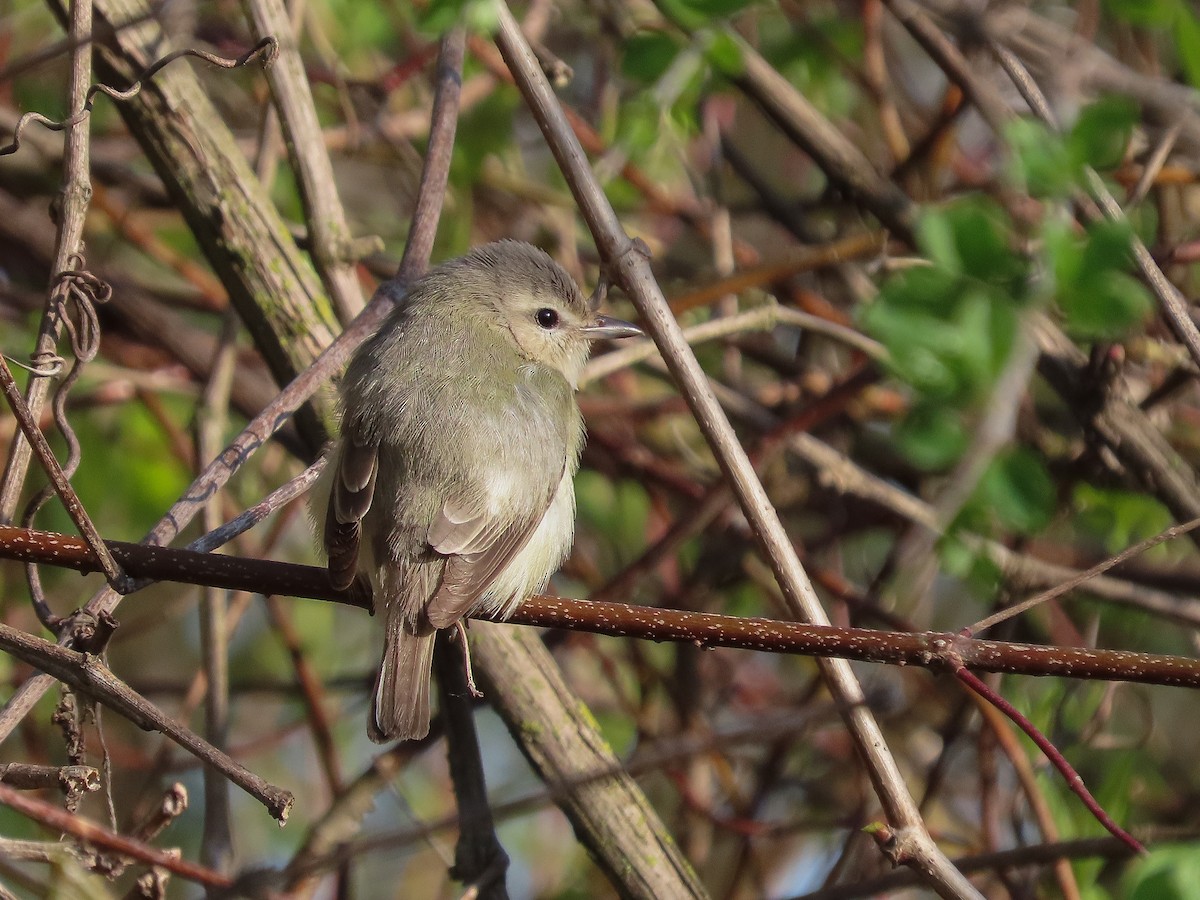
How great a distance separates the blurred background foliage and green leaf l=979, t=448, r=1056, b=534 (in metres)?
0.01

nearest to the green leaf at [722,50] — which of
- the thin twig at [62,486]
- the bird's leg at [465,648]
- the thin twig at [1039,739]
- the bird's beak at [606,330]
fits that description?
the bird's beak at [606,330]

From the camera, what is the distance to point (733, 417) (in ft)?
15.3

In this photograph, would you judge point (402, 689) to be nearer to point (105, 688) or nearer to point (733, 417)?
point (105, 688)

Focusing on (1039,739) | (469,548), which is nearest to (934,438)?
(1039,739)

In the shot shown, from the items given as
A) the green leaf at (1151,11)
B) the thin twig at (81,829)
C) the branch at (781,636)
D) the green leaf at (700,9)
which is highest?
the green leaf at (700,9)

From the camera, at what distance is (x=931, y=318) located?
2.76 metres

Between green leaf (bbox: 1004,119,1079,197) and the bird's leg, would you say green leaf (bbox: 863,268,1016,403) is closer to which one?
green leaf (bbox: 1004,119,1079,197)

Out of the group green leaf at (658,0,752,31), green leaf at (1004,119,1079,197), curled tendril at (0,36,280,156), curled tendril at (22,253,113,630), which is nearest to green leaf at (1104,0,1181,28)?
green leaf at (1004,119,1079,197)

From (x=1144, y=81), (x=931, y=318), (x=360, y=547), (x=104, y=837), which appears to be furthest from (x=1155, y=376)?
(x=104, y=837)

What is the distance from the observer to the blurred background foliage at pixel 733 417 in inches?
163

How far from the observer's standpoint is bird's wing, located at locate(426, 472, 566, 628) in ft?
10.0

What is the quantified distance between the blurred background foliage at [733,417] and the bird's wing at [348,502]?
1149 millimetres

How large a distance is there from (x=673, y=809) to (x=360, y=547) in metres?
2.83

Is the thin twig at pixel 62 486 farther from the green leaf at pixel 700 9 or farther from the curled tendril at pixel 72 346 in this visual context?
the green leaf at pixel 700 9
